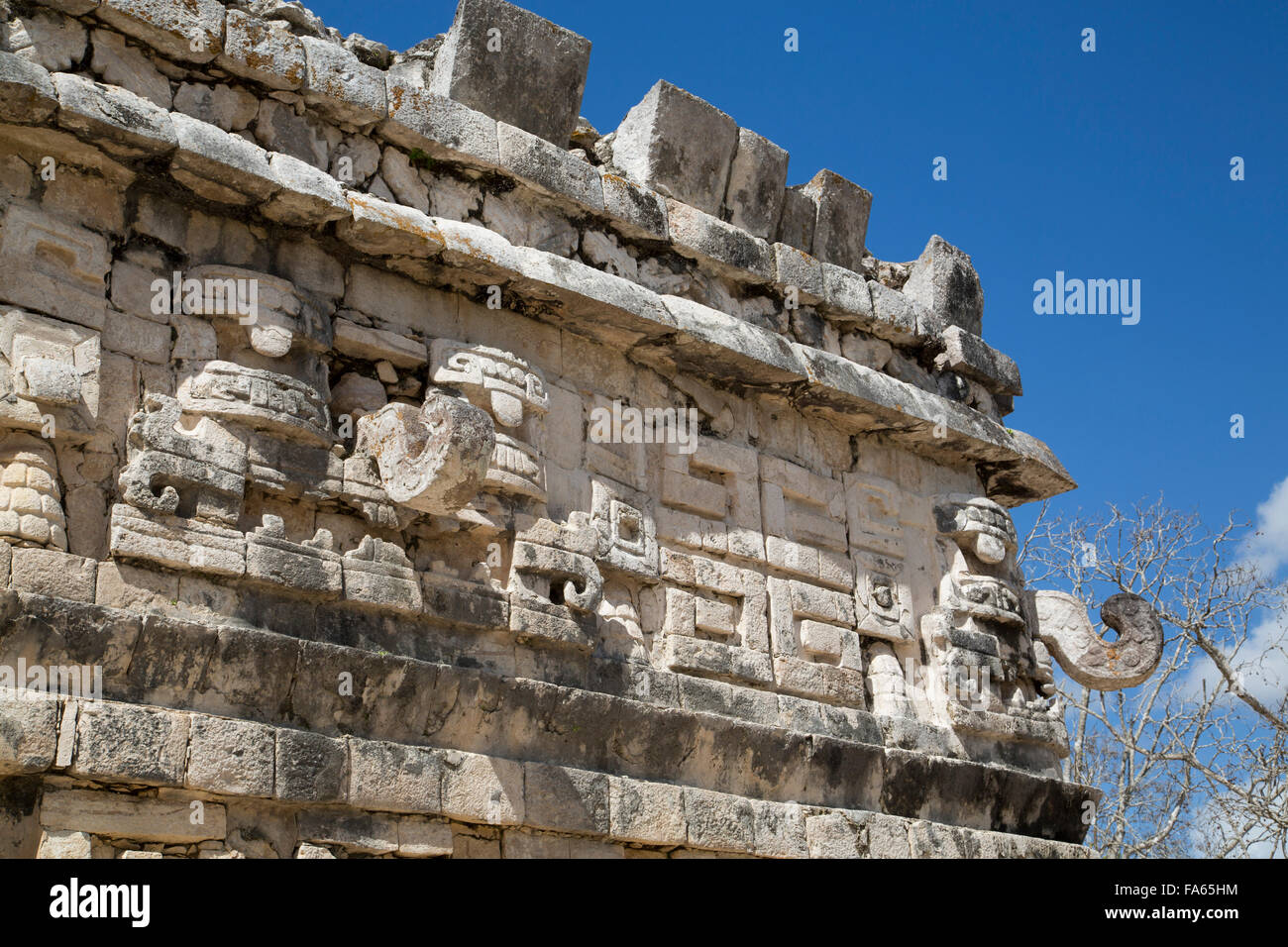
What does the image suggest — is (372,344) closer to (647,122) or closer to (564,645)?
(564,645)

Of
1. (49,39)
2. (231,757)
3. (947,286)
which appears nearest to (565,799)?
(231,757)

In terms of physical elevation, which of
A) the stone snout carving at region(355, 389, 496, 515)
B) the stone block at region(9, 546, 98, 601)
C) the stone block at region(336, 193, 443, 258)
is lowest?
the stone block at region(9, 546, 98, 601)

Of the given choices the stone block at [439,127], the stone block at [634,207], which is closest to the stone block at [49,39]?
the stone block at [439,127]

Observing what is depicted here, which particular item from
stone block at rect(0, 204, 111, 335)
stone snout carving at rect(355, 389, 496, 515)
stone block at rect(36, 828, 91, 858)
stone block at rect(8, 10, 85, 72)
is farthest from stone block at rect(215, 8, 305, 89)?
stone block at rect(36, 828, 91, 858)

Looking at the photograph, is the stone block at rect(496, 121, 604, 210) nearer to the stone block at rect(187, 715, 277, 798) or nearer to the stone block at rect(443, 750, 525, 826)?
the stone block at rect(443, 750, 525, 826)

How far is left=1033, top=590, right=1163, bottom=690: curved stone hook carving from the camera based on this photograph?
27.9 feet

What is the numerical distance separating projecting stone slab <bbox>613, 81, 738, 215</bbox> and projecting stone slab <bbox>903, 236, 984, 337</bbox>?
1582 mm

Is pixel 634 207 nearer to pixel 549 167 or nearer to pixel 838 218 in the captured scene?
pixel 549 167

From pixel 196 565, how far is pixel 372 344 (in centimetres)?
138

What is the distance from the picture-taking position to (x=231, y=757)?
5.12m

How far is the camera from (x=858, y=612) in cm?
773

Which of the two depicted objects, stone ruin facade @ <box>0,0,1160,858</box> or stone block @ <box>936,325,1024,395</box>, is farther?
stone block @ <box>936,325,1024,395</box>

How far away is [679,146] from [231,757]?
162 inches
